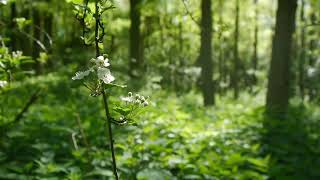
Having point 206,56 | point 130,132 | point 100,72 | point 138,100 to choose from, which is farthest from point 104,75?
point 206,56

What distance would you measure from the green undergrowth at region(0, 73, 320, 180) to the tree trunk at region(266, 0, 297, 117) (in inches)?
50.1

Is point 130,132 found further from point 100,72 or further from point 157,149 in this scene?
point 100,72

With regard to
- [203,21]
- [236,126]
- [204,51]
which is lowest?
[236,126]

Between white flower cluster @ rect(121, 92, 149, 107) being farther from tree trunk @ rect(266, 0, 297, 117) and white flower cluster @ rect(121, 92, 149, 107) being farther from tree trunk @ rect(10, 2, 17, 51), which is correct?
tree trunk @ rect(266, 0, 297, 117)

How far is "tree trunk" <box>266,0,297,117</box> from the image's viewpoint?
8578 millimetres

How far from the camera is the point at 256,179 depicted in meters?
4.62

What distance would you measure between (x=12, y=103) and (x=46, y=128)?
107 inches

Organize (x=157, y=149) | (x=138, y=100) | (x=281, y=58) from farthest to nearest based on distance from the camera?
(x=281, y=58) < (x=157, y=149) < (x=138, y=100)

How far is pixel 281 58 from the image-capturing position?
8812 mm

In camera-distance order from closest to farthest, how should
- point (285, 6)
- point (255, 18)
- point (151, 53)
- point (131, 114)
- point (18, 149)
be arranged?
point (131, 114) → point (18, 149) → point (285, 6) → point (151, 53) → point (255, 18)

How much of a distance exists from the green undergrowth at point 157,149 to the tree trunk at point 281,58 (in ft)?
4.18

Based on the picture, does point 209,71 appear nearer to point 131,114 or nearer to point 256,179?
point 256,179

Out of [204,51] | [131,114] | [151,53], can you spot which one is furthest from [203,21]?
[131,114]

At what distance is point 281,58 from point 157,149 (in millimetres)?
4631
